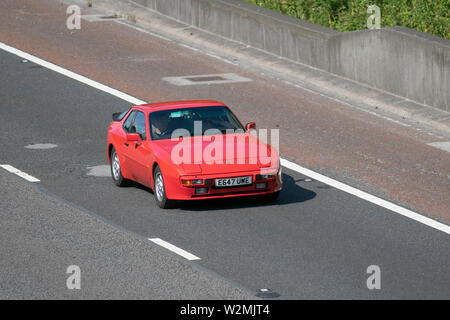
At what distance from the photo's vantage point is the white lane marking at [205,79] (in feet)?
80.6

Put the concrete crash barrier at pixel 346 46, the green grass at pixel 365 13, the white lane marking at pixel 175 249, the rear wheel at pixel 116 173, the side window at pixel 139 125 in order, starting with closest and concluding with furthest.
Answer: the white lane marking at pixel 175 249, the side window at pixel 139 125, the rear wheel at pixel 116 173, the concrete crash barrier at pixel 346 46, the green grass at pixel 365 13

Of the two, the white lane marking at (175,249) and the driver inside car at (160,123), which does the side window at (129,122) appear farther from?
the white lane marking at (175,249)

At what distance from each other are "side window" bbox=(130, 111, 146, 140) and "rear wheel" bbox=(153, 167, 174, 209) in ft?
3.71

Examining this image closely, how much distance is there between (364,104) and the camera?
22.9 m

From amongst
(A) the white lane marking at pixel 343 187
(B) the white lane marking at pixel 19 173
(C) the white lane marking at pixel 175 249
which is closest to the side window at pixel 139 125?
(B) the white lane marking at pixel 19 173

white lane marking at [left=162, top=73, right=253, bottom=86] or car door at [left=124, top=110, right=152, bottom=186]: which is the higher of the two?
car door at [left=124, top=110, right=152, bottom=186]

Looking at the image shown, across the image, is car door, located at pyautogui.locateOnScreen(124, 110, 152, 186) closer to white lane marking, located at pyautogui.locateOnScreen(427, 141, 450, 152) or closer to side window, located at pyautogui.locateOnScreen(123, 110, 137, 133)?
side window, located at pyautogui.locateOnScreen(123, 110, 137, 133)

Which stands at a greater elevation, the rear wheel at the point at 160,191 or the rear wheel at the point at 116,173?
the rear wheel at the point at 160,191

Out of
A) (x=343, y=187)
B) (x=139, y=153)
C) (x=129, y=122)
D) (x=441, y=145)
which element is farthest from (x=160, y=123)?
(x=441, y=145)

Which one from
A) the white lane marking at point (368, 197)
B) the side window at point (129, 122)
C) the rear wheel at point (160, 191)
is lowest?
the white lane marking at point (368, 197)

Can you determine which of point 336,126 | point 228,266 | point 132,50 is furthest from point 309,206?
point 132,50

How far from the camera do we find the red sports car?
1513 centimetres

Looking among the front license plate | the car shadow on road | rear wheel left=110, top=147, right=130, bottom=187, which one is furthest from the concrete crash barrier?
the front license plate

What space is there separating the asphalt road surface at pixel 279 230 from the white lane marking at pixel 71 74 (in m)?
2.84
